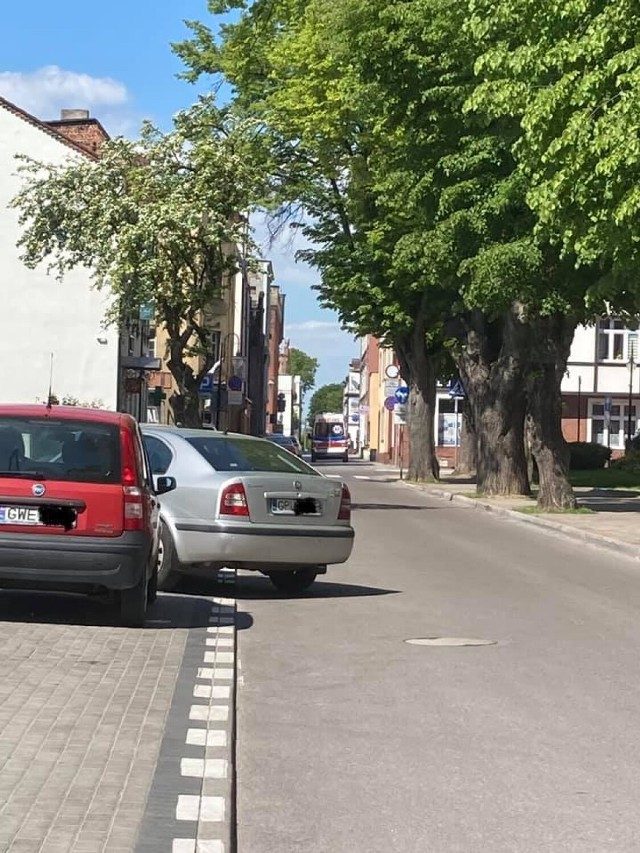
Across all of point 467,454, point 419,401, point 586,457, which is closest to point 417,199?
point 419,401

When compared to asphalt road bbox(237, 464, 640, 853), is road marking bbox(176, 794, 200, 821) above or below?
above

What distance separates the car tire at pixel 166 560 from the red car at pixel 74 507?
82.9 inches

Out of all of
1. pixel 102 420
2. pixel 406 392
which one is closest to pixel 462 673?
pixel 102 420

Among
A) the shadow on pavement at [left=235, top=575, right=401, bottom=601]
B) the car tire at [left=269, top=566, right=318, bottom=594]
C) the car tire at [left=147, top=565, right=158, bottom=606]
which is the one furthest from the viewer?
the car tire at [left=269, top=566, right=318, bottom=594]

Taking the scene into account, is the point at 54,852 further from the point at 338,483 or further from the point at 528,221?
the point at 528,221

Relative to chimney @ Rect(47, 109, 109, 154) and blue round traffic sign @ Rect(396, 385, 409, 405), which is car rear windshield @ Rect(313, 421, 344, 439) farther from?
blue round traffic sign @ Rect(396, 385, 409, 405)

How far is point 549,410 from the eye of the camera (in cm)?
2978

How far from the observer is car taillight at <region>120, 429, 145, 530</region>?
10766mm

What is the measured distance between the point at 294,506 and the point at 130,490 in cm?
283

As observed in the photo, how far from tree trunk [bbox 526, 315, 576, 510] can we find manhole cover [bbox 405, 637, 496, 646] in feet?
61.5

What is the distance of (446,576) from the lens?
1642 centimetres

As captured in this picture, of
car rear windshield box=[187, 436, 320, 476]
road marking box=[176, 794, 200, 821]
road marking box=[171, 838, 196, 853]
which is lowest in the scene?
road marking box=[176, 794, 200, 821]

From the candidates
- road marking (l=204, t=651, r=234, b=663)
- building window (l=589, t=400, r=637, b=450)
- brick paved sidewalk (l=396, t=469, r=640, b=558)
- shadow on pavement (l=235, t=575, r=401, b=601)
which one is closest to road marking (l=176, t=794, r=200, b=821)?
road marking (l=204, t=651, r=234, b=663)

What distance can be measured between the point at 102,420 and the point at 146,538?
3.18 ft
